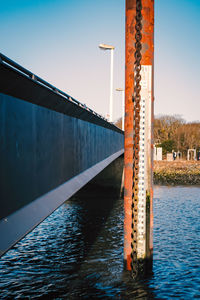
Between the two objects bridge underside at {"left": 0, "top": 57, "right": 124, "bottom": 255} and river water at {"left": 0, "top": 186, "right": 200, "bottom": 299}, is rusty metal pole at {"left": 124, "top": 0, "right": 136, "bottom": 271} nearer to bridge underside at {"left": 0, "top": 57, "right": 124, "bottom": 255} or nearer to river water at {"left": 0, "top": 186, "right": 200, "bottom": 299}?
bridge underside at {"left": 0, "top": 57, "right": 124, "bottom": 255}

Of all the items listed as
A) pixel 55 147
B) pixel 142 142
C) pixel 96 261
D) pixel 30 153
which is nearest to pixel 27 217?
pixel 30 153

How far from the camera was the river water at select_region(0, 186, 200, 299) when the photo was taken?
9688mm

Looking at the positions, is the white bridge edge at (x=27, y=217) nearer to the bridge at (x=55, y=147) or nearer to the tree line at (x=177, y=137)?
the bridge at (x=55, y=147)

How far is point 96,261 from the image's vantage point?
13.2 meters

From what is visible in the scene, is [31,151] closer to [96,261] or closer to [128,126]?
[128,126]

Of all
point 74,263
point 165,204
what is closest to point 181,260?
point 74,263

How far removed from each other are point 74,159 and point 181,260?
21.1ft

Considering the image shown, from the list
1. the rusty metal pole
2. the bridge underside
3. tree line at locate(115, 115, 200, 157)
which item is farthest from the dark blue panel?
tree line at locate(115, 115, 200, 157)

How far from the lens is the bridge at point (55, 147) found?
4.54 metres

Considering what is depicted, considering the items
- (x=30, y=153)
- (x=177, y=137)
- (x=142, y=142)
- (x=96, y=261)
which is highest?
(x=177, y=137)

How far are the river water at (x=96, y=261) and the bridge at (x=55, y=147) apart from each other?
6.84 feet

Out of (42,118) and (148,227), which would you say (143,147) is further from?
(42,118)

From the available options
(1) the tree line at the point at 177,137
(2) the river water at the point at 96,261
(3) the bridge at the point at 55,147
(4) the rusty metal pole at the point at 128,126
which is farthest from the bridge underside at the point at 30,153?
(1) the tree line at the point at 177,137

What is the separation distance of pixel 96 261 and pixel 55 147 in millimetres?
7462
